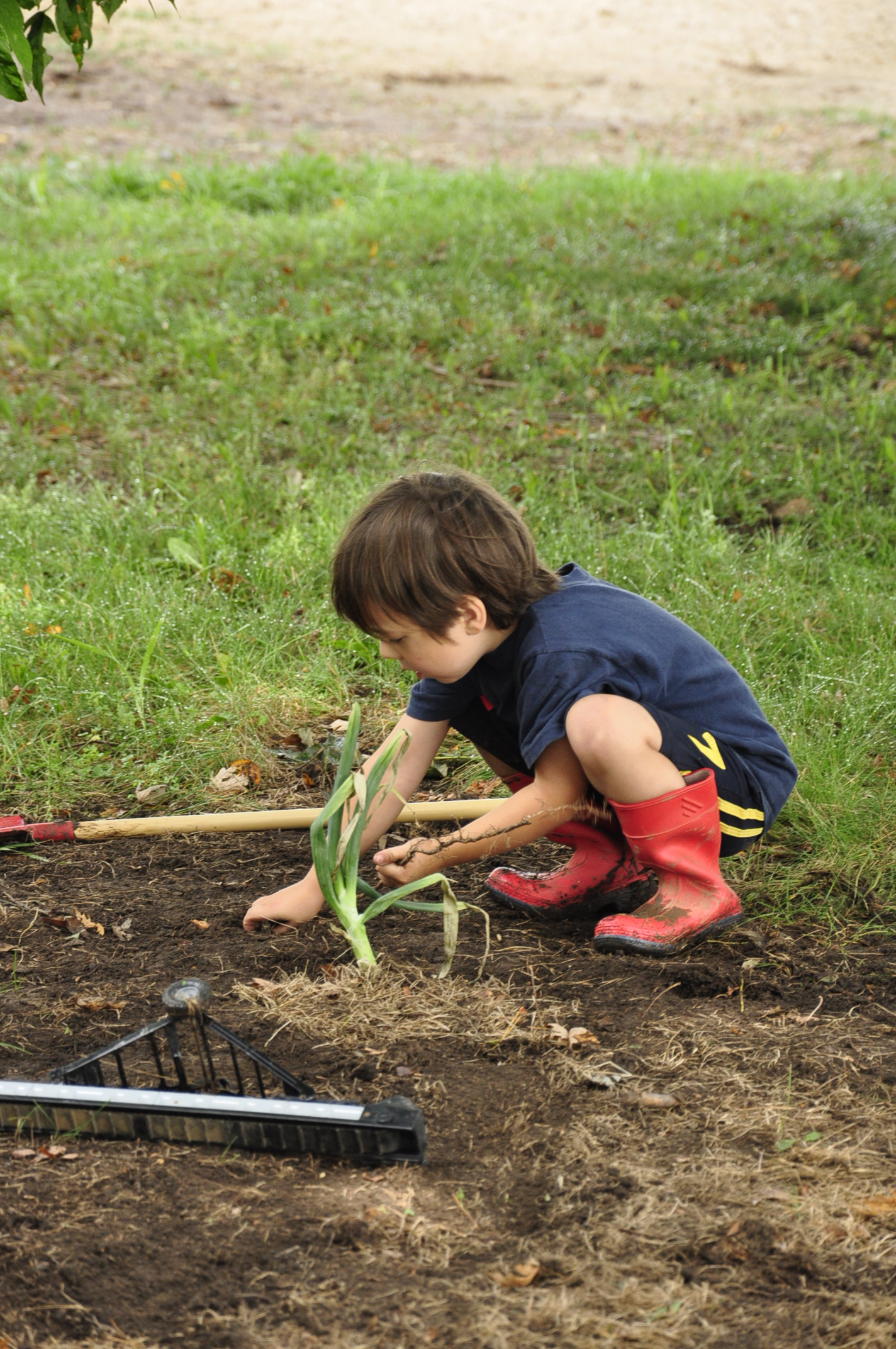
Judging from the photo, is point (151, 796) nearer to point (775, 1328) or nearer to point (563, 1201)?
point (563, 1201)

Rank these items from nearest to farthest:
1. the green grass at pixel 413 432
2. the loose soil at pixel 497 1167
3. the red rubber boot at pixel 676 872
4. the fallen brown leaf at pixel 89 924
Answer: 1. the loose soil at pixel 497 1167
2. the red rubber boot at pixel 676 872
3. the fallen brown leaf at pixel 89 924
4. the green grass at pixel 413 432

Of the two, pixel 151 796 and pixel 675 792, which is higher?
pixel 675 792

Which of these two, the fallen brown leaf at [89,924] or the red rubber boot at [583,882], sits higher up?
the fallen brown leaf at [89,924]

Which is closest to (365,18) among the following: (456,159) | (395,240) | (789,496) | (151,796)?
(456,159)

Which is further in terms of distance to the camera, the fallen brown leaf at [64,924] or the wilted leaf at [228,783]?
the wilted leaf at [228,783]

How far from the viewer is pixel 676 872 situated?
2414 mm

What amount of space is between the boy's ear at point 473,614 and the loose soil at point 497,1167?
73 cm

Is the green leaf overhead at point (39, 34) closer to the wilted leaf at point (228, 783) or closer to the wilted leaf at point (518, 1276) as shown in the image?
the wilted leaf at point (228, 783)

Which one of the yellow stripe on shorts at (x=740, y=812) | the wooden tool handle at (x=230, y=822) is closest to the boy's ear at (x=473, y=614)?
the yellow stripe on shorts at (x=740, y=812)

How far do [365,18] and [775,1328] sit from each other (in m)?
15.9

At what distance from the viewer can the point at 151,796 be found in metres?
3.23

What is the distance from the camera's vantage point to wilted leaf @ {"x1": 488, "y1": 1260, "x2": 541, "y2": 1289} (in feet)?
4.93

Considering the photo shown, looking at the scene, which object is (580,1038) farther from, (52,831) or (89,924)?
(52,831)

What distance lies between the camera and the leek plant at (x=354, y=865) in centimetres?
213
